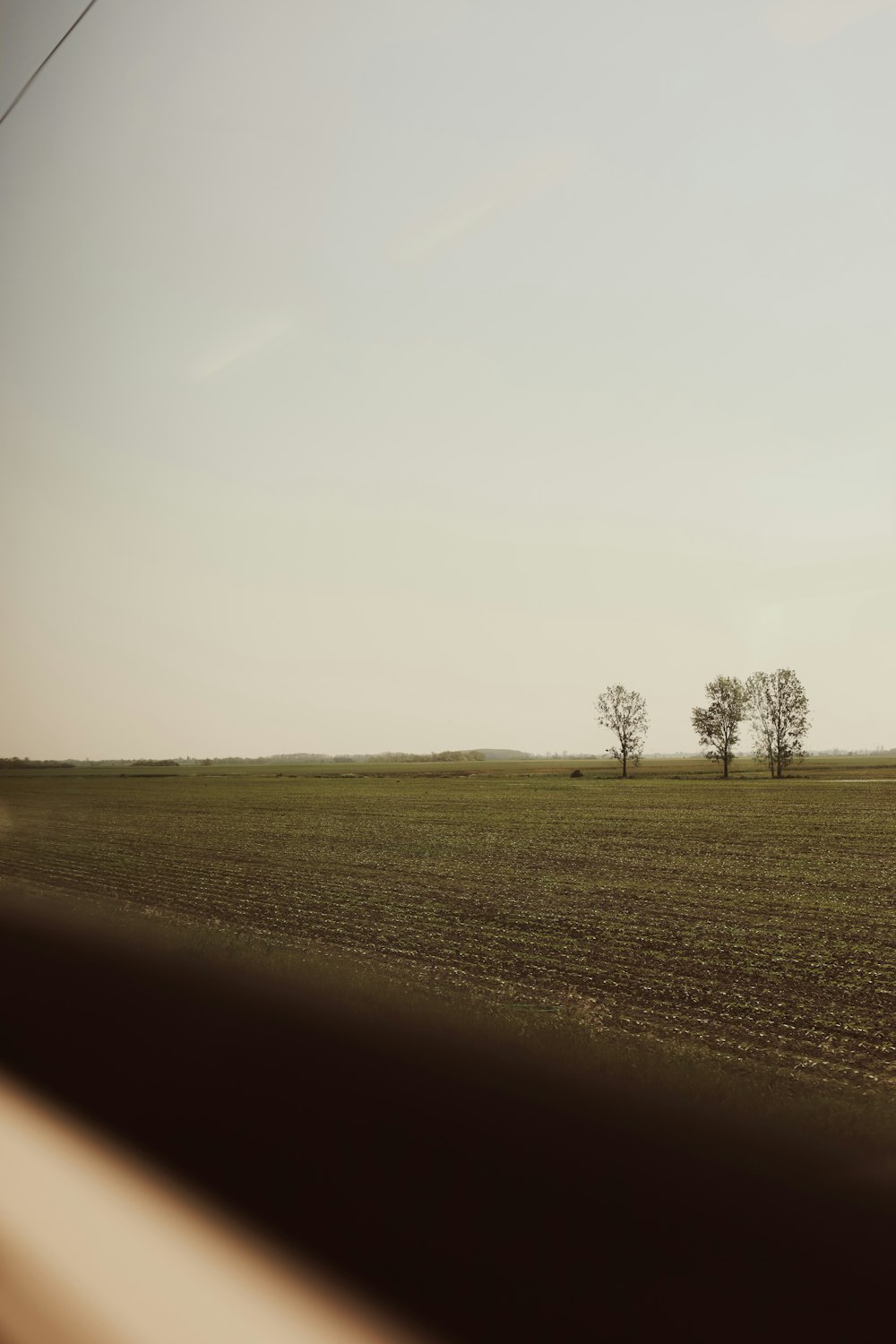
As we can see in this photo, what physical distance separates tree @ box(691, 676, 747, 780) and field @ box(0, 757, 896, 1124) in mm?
7265

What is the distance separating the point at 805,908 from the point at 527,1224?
4885 mm

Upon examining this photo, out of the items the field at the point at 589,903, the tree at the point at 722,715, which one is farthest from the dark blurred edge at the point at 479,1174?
the tree at the point at 722,715

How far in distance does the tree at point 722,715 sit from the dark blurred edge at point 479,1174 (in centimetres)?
2150

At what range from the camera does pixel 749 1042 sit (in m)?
3.19

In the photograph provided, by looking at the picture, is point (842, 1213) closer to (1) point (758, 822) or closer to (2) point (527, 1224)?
(2) point (527, 1224)

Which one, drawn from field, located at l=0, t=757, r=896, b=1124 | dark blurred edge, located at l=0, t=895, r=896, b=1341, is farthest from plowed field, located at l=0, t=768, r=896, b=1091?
dark blurred edge, located at l=0, t=895, r=896, b=1341

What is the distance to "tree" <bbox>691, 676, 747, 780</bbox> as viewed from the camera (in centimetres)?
2333

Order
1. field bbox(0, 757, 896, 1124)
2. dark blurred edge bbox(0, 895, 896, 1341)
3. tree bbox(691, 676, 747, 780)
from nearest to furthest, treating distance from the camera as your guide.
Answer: dark blurred edge bbox(0, 895, 896, 1341) → field bbox(0, 757, 896, 1124) → tree bbox(691, 676, 747, 780)

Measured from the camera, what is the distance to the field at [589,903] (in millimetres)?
3508

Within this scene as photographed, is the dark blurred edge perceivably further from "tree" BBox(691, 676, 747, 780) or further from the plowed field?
"tree" BBox(691, 676, 747, 780)

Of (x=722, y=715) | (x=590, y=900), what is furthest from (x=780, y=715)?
(x=590, y=900)

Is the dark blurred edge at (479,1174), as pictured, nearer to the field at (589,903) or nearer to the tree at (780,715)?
the field at (589,903)

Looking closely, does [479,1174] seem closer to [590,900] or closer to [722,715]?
[590,900]

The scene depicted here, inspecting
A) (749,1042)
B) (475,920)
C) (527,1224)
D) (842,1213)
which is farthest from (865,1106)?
(475,920)
